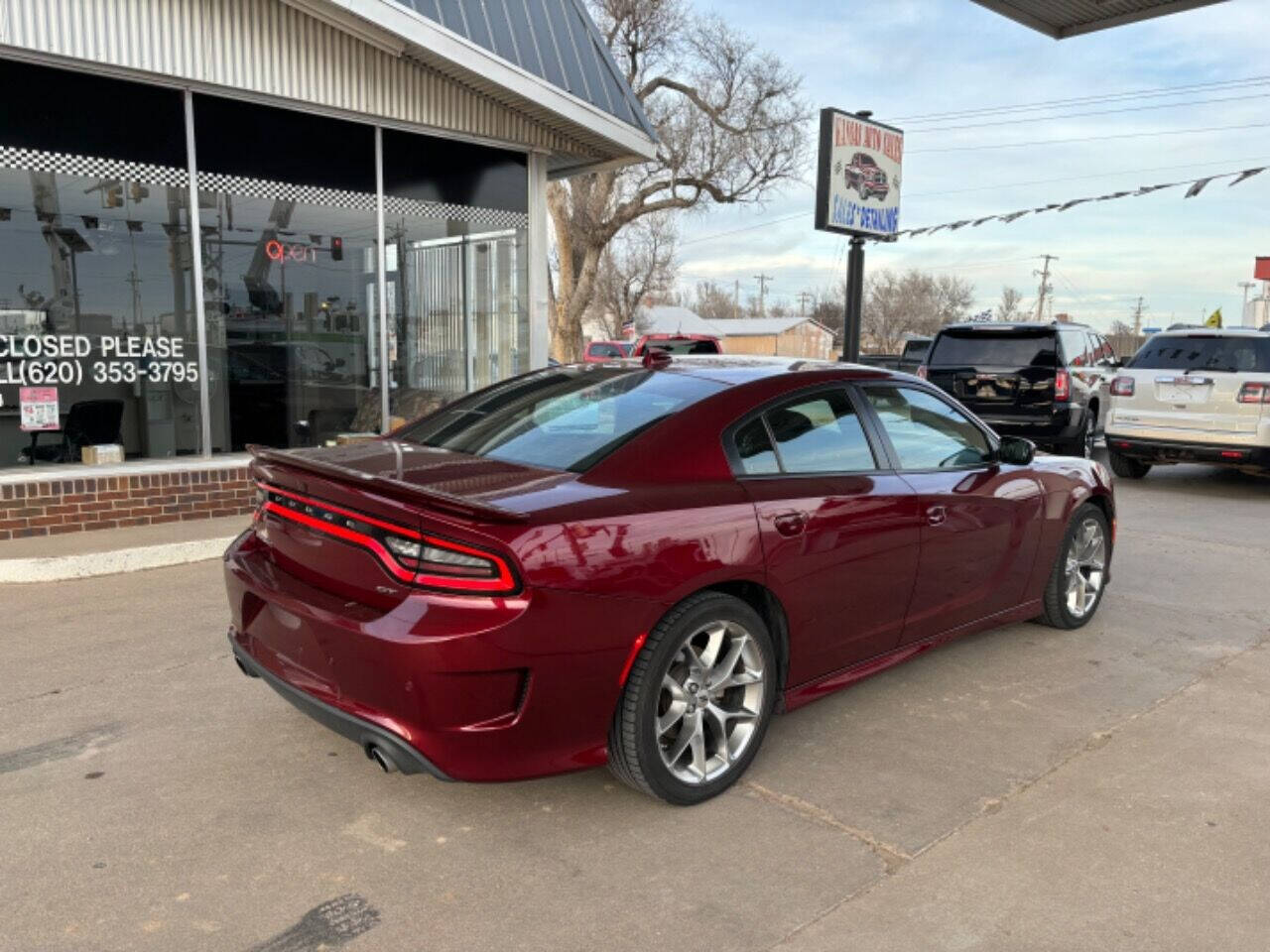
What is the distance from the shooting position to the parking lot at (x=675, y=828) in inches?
103

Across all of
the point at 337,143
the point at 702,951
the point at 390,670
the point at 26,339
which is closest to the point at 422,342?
the point at 337,143

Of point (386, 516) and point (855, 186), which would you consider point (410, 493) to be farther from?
point (855, 186)

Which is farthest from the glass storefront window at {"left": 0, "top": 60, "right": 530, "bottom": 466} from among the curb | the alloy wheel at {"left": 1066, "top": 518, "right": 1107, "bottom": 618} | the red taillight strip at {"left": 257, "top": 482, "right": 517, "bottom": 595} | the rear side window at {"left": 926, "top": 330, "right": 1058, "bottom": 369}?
the alloy wheel at {"left": 1066, "top": 518, "right": 1107, "bottom": 618}

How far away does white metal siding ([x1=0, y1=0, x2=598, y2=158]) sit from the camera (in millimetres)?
6434

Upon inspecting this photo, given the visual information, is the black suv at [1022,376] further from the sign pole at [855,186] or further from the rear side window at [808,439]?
the rear side window at [808,439]

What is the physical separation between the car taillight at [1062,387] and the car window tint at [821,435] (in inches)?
330

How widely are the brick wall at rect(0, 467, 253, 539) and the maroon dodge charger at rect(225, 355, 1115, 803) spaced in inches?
160

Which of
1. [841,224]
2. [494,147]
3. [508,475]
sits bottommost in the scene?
[508,475]

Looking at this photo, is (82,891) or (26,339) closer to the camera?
(82,891)

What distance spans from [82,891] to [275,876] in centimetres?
52

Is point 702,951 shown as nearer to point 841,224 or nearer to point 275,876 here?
point 275,876

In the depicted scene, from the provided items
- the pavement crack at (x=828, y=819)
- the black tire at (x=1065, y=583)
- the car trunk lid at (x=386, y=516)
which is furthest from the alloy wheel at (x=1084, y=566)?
the car trunk lid at (x=386, y=516)

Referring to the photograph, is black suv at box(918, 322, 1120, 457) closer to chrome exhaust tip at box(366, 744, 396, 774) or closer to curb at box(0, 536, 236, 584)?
curb at box(0, 536, 236, 584)

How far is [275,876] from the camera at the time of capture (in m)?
2.78
